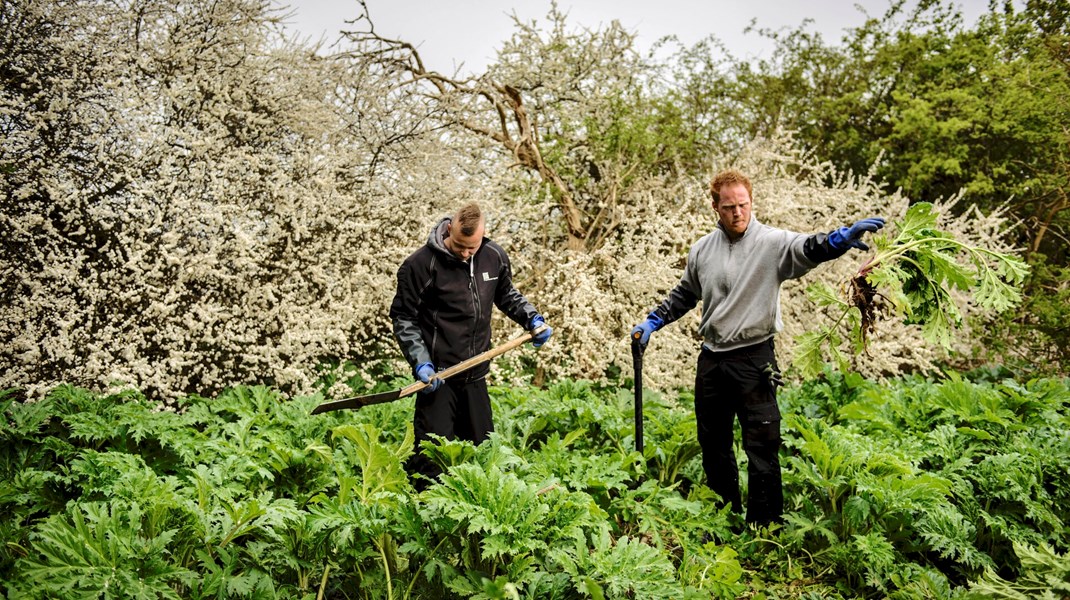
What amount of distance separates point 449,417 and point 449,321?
1.88ft

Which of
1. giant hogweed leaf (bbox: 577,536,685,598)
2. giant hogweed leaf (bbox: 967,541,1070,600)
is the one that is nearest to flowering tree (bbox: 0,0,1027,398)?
giant hogweed leaf (bbox: 577,536,685,598)

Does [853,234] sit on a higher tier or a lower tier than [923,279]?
higher

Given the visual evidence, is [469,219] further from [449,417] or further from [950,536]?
[950,536]

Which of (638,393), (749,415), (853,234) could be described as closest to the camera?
(853,234)

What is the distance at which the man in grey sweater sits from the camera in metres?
4.02

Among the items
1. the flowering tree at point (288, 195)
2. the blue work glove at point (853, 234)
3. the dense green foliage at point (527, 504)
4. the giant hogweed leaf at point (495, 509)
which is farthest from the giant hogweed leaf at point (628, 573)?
the flowering tree at point (288, 195)

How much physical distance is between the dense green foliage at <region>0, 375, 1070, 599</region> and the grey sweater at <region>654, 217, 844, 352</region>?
2.84 feet

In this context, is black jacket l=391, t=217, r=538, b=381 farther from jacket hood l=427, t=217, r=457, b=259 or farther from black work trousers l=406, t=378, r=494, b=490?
black work trousers l=406, t=378, r=494, b=490

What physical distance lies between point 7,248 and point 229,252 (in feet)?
5.37

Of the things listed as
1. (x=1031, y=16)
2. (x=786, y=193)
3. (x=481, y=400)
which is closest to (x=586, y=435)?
(x=481, y=400)

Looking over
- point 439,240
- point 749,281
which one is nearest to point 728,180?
point 749,281

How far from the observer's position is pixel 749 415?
407 centimetres

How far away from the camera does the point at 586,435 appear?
5102 mm

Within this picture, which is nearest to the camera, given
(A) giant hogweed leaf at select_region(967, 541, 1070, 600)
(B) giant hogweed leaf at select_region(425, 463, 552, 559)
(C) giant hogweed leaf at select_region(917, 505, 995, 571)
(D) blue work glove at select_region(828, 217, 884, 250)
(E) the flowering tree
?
(A) giant hogweed leaf at select_region(967, 541, 1070, 600)
